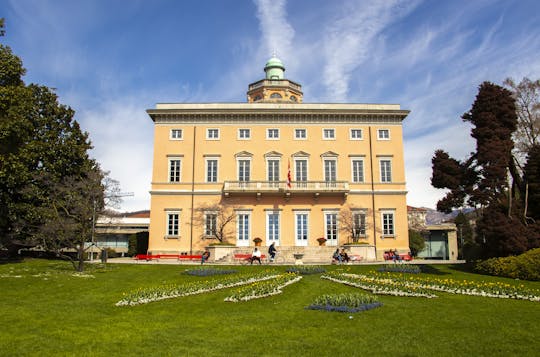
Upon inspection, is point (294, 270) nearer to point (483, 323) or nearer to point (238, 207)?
point (483, 323)

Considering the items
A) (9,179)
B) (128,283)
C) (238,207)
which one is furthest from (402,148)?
(9,179)

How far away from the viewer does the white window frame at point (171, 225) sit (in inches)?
1344

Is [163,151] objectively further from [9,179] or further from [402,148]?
[402,148]

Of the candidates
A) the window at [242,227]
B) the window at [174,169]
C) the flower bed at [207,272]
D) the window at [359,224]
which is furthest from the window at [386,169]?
the flower bed at [207,272]

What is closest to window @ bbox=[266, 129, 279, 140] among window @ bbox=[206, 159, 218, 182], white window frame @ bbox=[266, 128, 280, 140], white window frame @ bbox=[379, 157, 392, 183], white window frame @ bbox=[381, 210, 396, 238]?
white window frame @ bbox=[266, 128, 280, 140]

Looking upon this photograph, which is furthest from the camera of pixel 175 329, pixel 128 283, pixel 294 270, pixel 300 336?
pixel 294 270

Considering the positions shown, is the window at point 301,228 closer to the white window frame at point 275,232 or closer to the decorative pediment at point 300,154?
the white window frame at point 275,232

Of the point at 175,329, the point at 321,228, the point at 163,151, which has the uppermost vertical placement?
the point at 163,151

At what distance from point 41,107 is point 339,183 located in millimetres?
22719

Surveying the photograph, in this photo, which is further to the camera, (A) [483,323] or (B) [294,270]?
(B) [294,270]

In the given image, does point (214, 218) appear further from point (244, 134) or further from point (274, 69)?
point (274, 69)

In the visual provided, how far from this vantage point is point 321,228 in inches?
1353

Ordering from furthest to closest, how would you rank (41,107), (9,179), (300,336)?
(41,107)
(9,179)
(300,336)

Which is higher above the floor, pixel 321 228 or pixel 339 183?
pixel 339 183
